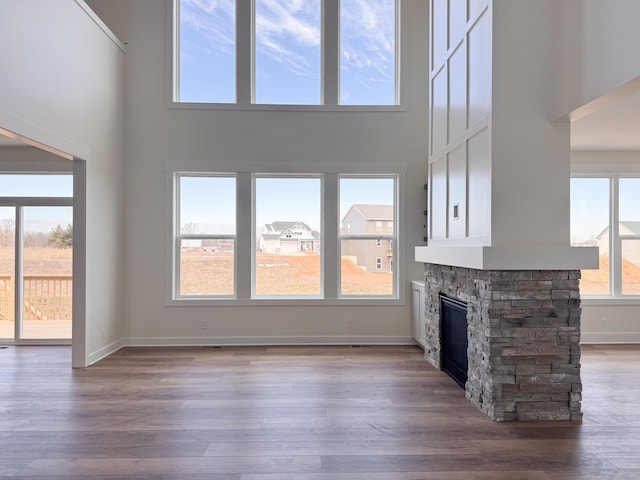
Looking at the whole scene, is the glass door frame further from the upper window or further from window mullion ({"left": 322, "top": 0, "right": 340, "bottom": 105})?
window mullion ({"left": 322, "top": 0, "right": 340, "bottom": 105})

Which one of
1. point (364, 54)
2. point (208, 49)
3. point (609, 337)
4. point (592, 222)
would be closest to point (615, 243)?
point (592, 222)

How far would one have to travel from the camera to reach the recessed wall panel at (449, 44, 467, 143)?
4270 mm

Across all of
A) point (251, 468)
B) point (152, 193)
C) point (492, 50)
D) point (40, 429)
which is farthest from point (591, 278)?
point (40, 429)

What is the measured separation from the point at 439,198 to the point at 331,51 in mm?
2825

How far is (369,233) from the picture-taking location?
6.49 meters

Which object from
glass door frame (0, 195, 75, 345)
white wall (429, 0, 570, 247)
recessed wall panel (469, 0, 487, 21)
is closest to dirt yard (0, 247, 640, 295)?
glass door frame (0, 195, 75, 345)

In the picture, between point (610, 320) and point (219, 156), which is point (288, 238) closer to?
point (219, 156)

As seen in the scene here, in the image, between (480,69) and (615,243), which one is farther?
(615,243)

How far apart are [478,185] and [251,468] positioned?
111 inches

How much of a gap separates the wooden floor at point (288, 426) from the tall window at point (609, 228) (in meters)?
1.53

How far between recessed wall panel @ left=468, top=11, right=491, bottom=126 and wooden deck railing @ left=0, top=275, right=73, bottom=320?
5477mm

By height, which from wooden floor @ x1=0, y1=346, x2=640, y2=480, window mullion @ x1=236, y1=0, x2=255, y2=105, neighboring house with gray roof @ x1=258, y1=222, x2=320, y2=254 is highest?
window mullion @ x1=236, y1=0, x2=255, y2=105

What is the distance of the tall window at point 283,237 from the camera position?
6.33m

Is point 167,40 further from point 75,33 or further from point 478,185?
point 478,185
